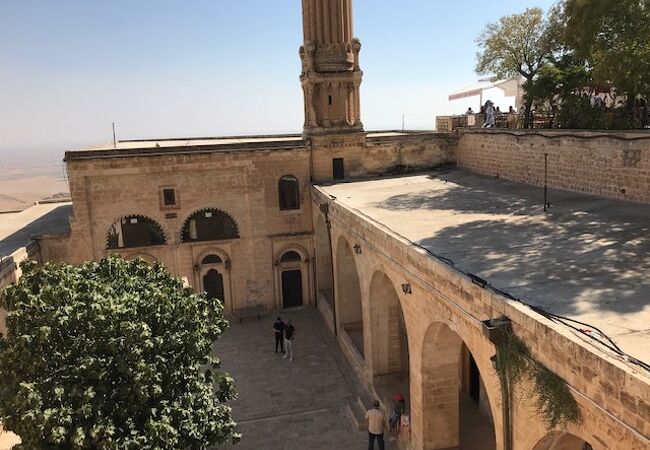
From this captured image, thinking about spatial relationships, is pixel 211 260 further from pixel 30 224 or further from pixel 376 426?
pixel 376 426

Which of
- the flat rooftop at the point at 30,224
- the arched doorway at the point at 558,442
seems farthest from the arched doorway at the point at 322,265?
the arched doorway at the point at 558,442

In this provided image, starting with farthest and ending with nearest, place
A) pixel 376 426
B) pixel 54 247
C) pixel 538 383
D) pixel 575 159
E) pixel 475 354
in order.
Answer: pixel 54 247
pixel 575 159
pixel 376 426
pixel 475 354
pixel 538 383

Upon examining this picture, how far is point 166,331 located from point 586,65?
618 inches

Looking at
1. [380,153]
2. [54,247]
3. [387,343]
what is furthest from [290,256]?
[387,343]

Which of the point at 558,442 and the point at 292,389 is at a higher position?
the point at 558,442

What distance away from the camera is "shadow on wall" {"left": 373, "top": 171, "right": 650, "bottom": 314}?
705cm

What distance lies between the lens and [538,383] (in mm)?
5918

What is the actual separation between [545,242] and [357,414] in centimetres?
627

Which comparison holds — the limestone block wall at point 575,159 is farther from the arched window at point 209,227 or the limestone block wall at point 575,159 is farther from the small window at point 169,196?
the small window at point 169,196

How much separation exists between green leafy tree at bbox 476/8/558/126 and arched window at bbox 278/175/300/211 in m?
8.62

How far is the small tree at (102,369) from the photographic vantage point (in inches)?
293

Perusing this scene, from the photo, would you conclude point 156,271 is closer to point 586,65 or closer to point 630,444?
point 630,444

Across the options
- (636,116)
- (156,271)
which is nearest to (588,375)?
(156,271)

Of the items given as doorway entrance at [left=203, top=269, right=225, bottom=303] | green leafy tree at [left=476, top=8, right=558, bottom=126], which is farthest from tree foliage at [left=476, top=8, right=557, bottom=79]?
doorway entrance at [left=203, top=269, right=225, bottom=303]
